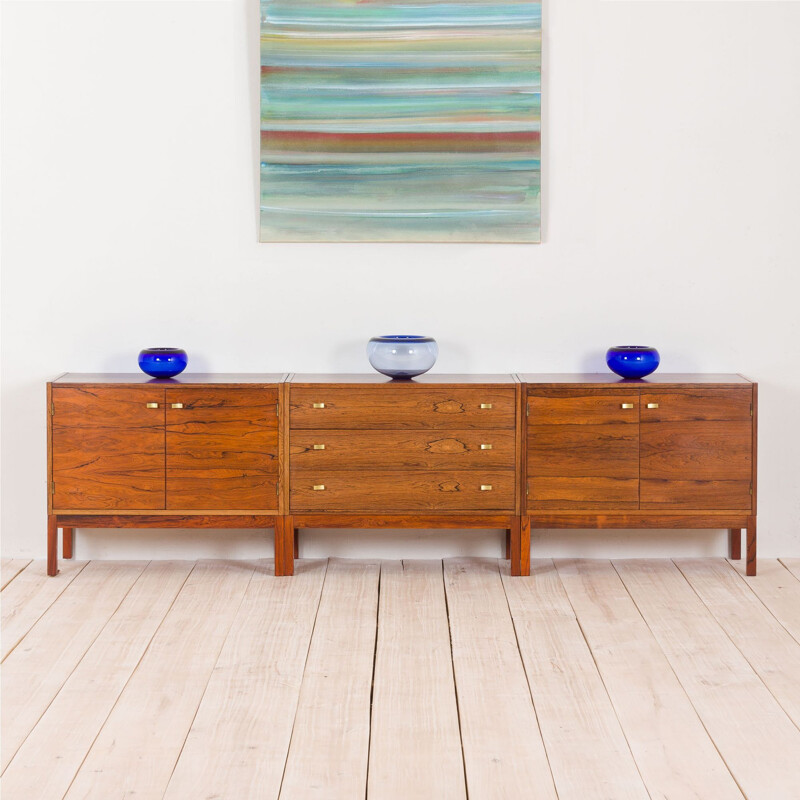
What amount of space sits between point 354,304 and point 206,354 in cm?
61

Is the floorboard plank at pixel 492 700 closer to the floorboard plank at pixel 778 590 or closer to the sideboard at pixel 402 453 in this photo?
the sideboard at pixel 402 453

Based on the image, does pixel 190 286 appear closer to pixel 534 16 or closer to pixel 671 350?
pixel 534 16

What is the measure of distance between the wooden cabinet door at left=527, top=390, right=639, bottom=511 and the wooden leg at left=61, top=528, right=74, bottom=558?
5.82 feet

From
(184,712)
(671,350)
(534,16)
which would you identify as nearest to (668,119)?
(534,16)

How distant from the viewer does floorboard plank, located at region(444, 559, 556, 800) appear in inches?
82.3

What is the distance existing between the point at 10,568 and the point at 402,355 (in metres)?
1.69

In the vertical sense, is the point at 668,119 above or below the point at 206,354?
above

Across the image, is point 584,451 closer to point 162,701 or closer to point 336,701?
point 336,701

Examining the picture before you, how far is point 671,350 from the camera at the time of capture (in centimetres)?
377

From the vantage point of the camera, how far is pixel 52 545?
3512mm

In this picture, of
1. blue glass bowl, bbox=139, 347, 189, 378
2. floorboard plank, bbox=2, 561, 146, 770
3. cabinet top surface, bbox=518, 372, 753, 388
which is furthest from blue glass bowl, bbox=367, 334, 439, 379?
floorboard plank, bbox=2, 561, 146, 770

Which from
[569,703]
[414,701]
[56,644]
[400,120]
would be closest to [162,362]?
[56,644]

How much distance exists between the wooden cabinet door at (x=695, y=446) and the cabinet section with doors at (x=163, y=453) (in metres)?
1.34

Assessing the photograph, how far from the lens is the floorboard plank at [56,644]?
94.3 inches
